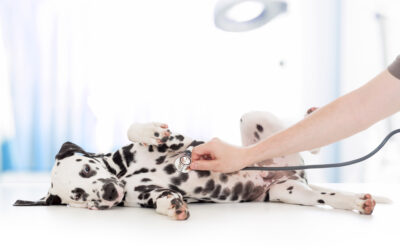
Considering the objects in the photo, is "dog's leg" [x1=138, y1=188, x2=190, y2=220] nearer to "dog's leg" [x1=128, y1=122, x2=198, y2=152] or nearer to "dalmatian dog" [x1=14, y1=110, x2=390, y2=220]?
"dalmatian dog" [x1=14, y1=110, x2=390, y2=220]

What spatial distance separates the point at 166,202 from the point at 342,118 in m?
0.64

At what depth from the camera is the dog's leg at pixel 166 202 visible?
1451 mm

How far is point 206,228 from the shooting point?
1.31 metres

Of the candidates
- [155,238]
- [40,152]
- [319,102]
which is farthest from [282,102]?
[155,238]

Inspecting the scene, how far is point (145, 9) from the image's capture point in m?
3.57

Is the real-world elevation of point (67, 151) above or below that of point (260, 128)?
below

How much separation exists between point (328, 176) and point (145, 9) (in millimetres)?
1995

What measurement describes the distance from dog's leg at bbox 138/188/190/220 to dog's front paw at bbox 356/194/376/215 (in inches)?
23.5

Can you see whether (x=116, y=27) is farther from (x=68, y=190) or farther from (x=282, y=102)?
(x=68, y=190)

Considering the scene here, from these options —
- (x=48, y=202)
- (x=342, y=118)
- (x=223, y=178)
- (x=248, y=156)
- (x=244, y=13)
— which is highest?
(x=244, y=13)

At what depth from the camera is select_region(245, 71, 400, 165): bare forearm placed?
1.21 metres

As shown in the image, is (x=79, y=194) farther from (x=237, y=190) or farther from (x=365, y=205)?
(x=365, y=205)

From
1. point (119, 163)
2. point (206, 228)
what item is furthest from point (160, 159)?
point (206, 228)

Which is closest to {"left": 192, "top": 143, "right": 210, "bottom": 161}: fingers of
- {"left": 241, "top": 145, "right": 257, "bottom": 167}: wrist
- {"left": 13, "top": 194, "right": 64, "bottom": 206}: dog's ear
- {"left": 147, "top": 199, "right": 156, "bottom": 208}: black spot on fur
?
{"left": 241, "top": 145, "right": 257, "bottom": 167}: wrist
